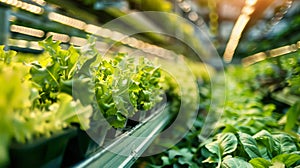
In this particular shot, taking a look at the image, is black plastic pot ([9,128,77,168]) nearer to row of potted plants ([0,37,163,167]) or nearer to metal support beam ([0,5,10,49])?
row of potted plants ([0,37,163,167])

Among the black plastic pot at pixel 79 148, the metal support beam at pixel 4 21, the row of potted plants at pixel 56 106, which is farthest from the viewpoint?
the metal support beam at pixel 4 21

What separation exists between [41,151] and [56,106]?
0.33 ft

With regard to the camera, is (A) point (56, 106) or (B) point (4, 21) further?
(B) point (4, 21)

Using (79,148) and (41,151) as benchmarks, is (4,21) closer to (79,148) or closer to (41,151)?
(79,148)

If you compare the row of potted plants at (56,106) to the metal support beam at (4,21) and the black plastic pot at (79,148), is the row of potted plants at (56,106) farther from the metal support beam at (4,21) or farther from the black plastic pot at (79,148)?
the metal support beam at (4,21)

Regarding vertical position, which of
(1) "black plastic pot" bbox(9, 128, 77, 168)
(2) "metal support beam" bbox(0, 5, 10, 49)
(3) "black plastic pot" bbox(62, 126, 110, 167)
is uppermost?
(2) "metal support beam" bbox(0, 5, 10, 49)

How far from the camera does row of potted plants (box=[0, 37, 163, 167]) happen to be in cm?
43

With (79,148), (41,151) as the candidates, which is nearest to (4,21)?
(79,148)

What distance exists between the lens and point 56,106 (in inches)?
23.1

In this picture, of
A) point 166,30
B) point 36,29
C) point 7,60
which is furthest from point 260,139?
point 166,30

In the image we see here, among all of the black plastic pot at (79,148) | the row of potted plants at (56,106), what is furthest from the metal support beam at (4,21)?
the black plastic pot at (79,148)

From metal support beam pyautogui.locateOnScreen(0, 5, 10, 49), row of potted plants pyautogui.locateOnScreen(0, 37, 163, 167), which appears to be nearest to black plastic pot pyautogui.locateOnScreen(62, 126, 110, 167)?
row of potted plants pyautogui.locateOnScreen(0, 37, 163, 167)

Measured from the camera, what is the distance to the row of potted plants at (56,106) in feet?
1.40

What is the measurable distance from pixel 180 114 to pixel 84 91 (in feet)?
6.12
